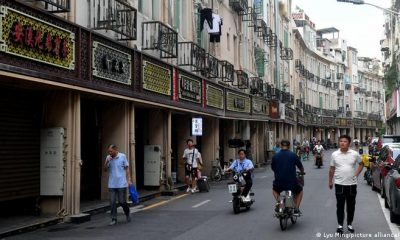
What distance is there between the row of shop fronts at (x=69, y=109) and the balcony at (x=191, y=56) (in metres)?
1.37

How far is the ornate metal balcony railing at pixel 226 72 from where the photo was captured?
27766 millimetres

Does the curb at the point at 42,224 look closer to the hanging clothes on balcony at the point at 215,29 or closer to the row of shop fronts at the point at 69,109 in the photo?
the row of shop fronts at the point at 69,109

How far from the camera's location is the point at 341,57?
86000 millimetres

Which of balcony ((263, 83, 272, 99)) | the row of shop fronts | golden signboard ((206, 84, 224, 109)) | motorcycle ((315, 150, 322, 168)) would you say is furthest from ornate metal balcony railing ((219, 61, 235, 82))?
balcony ((263, 83, 272, 99))

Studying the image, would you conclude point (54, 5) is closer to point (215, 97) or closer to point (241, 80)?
point (215, 97)

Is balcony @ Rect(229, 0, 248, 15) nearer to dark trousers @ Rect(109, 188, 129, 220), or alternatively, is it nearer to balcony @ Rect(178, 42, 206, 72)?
balcony @ Rect(178, 42, 206, 72)

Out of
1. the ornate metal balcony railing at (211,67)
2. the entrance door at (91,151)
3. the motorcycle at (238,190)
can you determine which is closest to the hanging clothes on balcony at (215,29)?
the ornate metal balcony railing at (211,67)

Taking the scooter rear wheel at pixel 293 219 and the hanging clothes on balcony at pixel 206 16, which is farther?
the hanging clothes on balcony at pixel 206 16

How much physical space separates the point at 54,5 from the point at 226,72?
17426mm

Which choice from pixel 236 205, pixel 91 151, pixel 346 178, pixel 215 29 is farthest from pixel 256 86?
pixel 346 178

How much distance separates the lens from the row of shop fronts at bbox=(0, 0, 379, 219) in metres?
11.1

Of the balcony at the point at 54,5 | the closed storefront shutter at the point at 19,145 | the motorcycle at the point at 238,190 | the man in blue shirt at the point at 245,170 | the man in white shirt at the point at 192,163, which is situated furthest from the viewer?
the man in white shirt at the point at 192,163

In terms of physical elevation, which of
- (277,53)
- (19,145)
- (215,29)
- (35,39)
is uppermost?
(277,53)

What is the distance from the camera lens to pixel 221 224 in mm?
11711
